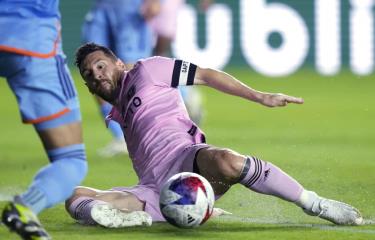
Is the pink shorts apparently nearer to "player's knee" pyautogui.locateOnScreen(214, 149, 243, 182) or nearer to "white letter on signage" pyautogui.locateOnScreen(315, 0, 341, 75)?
"player's knee" pyautogui.locateOnScreen(214, 149, 243, 182)

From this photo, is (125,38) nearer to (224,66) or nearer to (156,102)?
(156,102)

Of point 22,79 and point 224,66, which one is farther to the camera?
point 224,66

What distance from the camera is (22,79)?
6105mm

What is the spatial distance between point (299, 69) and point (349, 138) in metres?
8.39

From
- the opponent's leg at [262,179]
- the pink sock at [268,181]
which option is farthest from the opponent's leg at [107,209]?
the pink sock at [268,181]

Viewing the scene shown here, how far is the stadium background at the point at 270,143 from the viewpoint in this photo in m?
7.14

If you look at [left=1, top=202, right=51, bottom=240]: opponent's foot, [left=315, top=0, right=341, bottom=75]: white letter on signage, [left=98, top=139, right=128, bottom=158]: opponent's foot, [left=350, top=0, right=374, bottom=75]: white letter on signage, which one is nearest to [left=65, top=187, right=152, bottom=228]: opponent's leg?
[left=1, top=202, right=51, bottom=240]: opponent's foot

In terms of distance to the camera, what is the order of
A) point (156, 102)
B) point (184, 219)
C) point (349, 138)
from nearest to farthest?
point (184, 219)
point (156, 102)
point (349, 138)

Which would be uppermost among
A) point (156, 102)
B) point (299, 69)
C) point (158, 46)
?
point (156, 102)

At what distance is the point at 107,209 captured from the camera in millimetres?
7125

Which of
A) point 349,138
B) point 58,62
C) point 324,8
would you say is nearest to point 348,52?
point 324,8

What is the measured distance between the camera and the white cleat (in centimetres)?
710

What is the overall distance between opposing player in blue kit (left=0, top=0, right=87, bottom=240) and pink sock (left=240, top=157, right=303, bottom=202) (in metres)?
1.22

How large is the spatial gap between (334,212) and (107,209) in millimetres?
1392
